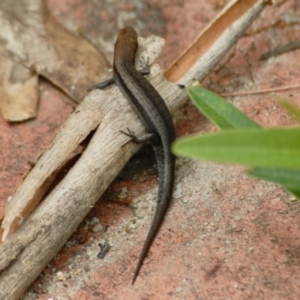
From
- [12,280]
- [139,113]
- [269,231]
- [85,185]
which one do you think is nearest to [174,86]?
[139,113]

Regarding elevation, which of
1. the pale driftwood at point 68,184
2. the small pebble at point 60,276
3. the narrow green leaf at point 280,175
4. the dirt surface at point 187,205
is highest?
the pale driftwood at point 68,184

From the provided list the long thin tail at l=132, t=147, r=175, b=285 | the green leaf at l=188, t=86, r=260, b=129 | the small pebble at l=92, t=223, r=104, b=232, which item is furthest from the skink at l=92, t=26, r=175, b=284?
the green leaf at l=188, t=86, r=260, b=129

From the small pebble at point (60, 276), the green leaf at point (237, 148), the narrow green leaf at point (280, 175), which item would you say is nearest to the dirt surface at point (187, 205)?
the small pebble at point (60, 276)

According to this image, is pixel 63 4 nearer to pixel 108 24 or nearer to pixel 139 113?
pixel 108 24

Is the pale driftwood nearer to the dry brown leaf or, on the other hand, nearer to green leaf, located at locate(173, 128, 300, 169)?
the dry brown leaf

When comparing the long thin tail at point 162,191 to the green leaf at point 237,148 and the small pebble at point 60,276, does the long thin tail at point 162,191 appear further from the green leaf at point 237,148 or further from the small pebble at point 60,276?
the green leaf at point 237,148

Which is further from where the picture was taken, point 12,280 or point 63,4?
point 63,4
